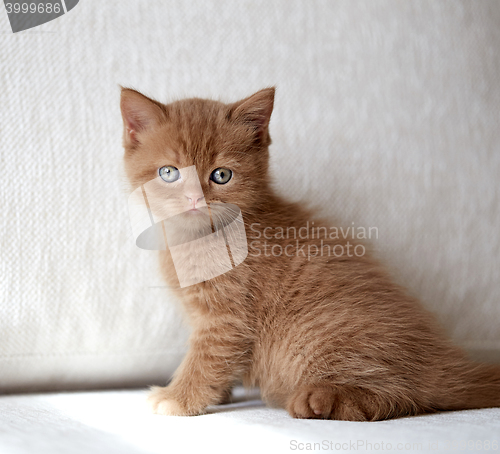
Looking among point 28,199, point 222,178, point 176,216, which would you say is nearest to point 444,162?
point 222,178

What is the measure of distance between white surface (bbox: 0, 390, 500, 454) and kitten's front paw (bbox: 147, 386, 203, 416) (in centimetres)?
2

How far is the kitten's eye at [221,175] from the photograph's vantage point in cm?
104

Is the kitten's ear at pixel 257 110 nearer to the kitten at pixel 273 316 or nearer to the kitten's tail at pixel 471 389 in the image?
the kitten at pixel 273 316

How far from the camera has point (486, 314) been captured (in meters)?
1.38

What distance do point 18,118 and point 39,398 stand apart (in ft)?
2.41

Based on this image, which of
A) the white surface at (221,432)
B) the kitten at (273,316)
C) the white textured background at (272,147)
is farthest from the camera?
the white textured background at (272,147)

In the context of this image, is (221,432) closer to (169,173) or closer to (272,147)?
(169,173)

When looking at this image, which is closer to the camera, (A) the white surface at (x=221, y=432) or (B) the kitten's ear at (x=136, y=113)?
(A) the white surface at (x=221, y=432)

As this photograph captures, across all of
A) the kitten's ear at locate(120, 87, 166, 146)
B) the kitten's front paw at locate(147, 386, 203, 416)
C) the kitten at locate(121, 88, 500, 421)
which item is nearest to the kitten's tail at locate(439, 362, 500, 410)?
the kitten at locate(121, 88, 500, 421)

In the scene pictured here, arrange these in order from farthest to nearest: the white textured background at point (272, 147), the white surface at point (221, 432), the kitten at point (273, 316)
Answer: the white textured background at point (272, 147) → the kitten at point (273, 316) → the white surface at point (221, 432)

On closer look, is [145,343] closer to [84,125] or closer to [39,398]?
[39,398]

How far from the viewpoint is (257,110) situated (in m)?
1.09

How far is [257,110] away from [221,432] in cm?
69

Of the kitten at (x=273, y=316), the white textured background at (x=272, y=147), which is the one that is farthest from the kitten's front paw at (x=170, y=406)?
the white textured background at (x=272, y=147)
